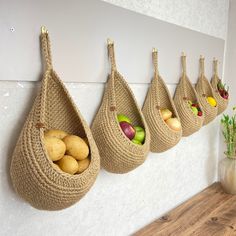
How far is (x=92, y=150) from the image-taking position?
632 millimetres

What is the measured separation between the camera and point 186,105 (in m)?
1.04

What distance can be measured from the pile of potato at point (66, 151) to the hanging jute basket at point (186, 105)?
0.50 meters

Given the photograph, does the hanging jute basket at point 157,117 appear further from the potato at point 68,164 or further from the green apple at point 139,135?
the potato at point 68,164

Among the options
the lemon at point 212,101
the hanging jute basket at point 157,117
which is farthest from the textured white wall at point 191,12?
the lemon at point 212,101

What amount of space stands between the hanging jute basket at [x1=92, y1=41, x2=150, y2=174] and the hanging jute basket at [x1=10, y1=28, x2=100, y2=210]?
87mm

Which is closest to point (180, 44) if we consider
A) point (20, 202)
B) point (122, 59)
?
point (122, 59)

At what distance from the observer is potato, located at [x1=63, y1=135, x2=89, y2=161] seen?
60 centimetres

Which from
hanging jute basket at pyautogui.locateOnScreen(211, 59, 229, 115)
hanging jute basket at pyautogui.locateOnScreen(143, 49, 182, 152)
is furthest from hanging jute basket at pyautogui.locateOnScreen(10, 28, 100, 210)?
hanging jute basket at pyautogui.locateOnScreen(211, 59, 229, 115)

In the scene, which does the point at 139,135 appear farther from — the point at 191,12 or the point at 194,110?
the point at 191,12

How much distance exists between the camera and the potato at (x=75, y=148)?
0.60 metres

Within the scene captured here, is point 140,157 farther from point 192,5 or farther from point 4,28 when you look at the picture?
point 192,5

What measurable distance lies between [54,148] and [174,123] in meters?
0.49

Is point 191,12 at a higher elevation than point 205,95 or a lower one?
higher

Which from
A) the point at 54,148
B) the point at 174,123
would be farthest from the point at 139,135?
the point at 54,148
